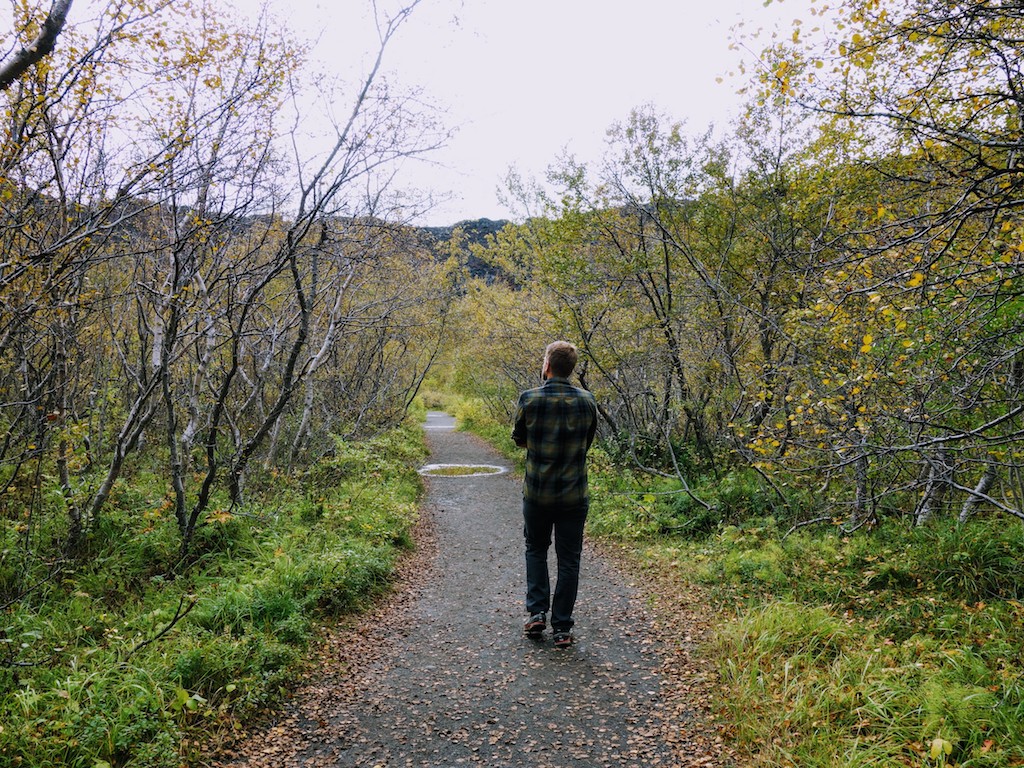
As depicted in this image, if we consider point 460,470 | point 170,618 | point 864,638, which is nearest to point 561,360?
point 864,638

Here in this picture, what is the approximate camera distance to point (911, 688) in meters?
3.22

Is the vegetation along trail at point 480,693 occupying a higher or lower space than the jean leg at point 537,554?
lower

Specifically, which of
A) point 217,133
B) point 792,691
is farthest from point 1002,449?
point 217,133

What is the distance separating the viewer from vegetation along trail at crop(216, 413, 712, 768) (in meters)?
3.15

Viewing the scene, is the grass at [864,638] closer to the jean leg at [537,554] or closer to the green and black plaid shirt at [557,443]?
the jean leg at [537,554]

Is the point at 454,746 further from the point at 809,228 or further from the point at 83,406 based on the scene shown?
the point at 83,406

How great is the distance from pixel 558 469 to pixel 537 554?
2.19 feet

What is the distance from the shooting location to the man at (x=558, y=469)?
411 centimetres

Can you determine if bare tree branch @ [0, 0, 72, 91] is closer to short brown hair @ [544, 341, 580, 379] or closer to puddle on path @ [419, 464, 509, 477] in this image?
short brown hair @ [544, 341, 580, 379]

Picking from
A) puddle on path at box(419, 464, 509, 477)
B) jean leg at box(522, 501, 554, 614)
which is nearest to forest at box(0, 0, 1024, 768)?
jean leg at box(522, 501, 554, 614)

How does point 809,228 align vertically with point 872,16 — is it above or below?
below

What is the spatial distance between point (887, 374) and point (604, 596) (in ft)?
9.69

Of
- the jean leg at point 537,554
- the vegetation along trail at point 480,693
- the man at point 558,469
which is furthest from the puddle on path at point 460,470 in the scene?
the man at point 558,469

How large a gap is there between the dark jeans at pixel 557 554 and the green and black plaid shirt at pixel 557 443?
4.0 inches
